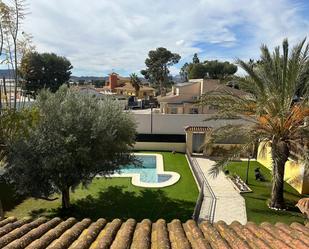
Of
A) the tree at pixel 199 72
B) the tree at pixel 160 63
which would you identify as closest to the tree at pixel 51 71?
the tree at pixel 160 63

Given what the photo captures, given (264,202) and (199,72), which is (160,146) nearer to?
(264,202)

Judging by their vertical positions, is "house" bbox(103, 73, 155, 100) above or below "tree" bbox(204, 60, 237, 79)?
below

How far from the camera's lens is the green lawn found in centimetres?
1641

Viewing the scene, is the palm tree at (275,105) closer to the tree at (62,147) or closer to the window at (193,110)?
the tree at (62,147)

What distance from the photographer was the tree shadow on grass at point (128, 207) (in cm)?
1623

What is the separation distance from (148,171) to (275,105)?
12.6 metres

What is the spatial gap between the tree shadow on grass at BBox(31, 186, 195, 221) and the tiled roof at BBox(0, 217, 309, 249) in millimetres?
9575

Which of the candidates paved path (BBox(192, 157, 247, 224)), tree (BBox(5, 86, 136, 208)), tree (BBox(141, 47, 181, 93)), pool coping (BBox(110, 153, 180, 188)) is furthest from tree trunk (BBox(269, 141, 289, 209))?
tree (BBox(141, 47, 181, 93))

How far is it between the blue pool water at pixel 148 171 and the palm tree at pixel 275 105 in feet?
23.5

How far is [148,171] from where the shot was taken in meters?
25.1

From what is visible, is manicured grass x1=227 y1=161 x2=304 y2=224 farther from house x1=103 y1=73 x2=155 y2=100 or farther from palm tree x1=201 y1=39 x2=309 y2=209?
house x1=103 y1=73 x2=155 y2=100

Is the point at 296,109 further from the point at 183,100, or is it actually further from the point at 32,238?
the point at 183,100

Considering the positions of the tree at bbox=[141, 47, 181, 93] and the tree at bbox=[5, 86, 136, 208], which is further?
the tree at bbox=[141, 47, 181, 93]

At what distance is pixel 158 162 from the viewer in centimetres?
2686
